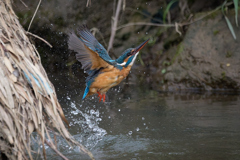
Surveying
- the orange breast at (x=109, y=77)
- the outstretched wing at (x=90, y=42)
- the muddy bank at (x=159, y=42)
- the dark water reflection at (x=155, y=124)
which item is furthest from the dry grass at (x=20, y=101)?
the muddy bank at (x=159, y=42)

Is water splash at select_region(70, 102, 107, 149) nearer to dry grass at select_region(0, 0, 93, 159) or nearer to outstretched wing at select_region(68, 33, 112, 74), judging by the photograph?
outstretched wing at select_region(68, 33, 112, 74)

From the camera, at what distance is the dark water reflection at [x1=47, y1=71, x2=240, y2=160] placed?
2.78 m

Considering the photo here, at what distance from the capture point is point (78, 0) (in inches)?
256

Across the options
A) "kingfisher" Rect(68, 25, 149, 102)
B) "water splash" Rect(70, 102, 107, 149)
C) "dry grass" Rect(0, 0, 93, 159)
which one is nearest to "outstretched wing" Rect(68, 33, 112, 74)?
"kingfisher" Rect(68, 25, 149, 102)

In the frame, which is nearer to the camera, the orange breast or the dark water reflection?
the dark water reflection

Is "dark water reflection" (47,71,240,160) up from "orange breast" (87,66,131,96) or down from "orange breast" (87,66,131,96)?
down

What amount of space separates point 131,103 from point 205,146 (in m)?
1.97

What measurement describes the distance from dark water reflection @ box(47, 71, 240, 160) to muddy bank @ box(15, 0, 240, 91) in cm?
52

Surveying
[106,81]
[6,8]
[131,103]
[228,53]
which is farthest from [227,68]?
[6,8]

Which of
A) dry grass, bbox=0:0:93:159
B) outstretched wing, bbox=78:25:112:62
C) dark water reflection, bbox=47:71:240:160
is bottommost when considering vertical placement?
dark water reflection, bbox=47:71:240:160

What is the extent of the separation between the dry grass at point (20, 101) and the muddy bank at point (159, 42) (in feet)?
11.4

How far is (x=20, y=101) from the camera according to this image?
76.5 inches

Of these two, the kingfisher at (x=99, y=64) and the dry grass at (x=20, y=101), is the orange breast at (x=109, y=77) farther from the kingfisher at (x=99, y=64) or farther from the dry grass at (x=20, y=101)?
the dry grass at (x=20, y=101)

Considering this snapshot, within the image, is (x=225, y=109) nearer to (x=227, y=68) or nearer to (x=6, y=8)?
(x=227, y=68)
